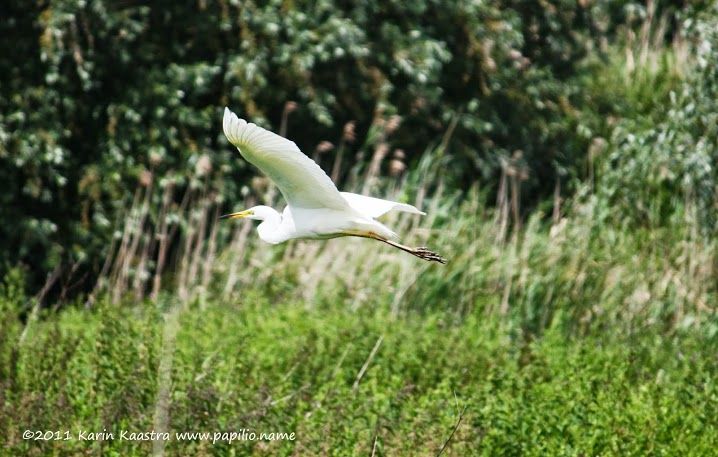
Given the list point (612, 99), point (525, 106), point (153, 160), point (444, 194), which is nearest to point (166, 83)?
point (153, 160)

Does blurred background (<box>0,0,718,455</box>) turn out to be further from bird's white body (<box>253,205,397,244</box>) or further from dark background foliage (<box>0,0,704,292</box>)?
bird's white body (<box>253,205,397,244</box>)

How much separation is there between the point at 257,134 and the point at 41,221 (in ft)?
17.9

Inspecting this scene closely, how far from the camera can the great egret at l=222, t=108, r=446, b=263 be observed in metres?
4.77

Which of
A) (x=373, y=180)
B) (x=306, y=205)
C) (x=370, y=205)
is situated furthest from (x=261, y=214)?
(x=373, y=180)

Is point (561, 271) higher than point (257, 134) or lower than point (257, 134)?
lower

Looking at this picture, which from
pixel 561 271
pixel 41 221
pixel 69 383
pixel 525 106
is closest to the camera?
pixel 69 383

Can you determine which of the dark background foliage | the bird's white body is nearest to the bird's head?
the bird's white body

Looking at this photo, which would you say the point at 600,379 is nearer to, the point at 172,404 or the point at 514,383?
the point at 514,383

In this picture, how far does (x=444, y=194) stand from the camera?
33.9ft

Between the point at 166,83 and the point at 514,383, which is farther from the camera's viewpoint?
the point at 166,83

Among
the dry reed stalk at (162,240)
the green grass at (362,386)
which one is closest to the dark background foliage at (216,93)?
the dry reed stalk at (162,240)

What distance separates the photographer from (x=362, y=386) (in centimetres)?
593

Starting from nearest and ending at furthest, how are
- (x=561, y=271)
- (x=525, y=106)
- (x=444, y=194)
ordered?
1. (x=561, y=271)
2. (x=444, y=194)
3. (x=525, y=106)

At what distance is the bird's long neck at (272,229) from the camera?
5.35 metres
